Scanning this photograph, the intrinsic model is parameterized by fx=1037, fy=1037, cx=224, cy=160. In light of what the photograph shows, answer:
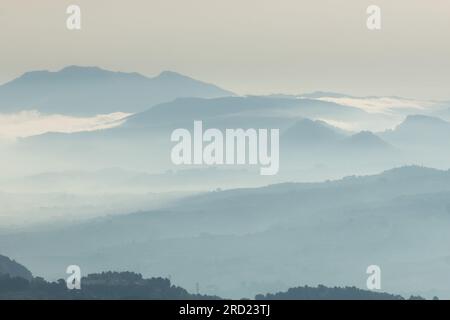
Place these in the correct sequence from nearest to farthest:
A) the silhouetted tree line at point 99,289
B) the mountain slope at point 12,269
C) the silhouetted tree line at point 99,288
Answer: the silhouetted tree line at point 99,289 < the silhouetted tree line at point 99,288 < the mountain slope at point 12,269

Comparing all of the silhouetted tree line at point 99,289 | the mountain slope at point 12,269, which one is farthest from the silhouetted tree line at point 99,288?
the mountain slope at point 12,269

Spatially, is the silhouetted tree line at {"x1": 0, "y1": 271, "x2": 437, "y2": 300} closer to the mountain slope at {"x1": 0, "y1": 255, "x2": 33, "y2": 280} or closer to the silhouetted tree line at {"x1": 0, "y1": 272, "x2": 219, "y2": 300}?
the silhouetted tree line at {"x1": 0, "y1": 272, "x2": 219, "y2": 300}

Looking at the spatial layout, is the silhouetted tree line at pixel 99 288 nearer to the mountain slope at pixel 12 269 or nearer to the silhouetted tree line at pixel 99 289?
the silhouetted tree line at pixel 99 289

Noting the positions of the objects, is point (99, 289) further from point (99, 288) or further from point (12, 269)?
point (12, 269)

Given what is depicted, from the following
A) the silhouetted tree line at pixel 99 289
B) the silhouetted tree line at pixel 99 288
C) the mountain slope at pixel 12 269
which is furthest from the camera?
the mountain slope at pixel 12 269

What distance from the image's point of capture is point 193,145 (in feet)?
500

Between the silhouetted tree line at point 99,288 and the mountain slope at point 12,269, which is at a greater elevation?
the mountain slope at point 12,269

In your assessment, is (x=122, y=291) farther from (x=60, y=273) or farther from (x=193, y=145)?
(x=60, y=273)

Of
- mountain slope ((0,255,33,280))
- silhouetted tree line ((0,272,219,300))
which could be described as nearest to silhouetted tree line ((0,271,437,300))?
silhouetted tree line ((0,272,219,300))

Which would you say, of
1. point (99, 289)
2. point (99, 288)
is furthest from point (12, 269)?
point (99, 289)

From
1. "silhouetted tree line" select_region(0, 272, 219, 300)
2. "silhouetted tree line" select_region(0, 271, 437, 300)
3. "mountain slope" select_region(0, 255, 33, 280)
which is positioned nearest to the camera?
"silhouetted tree line" select_region(0, 271, 437, 300)
